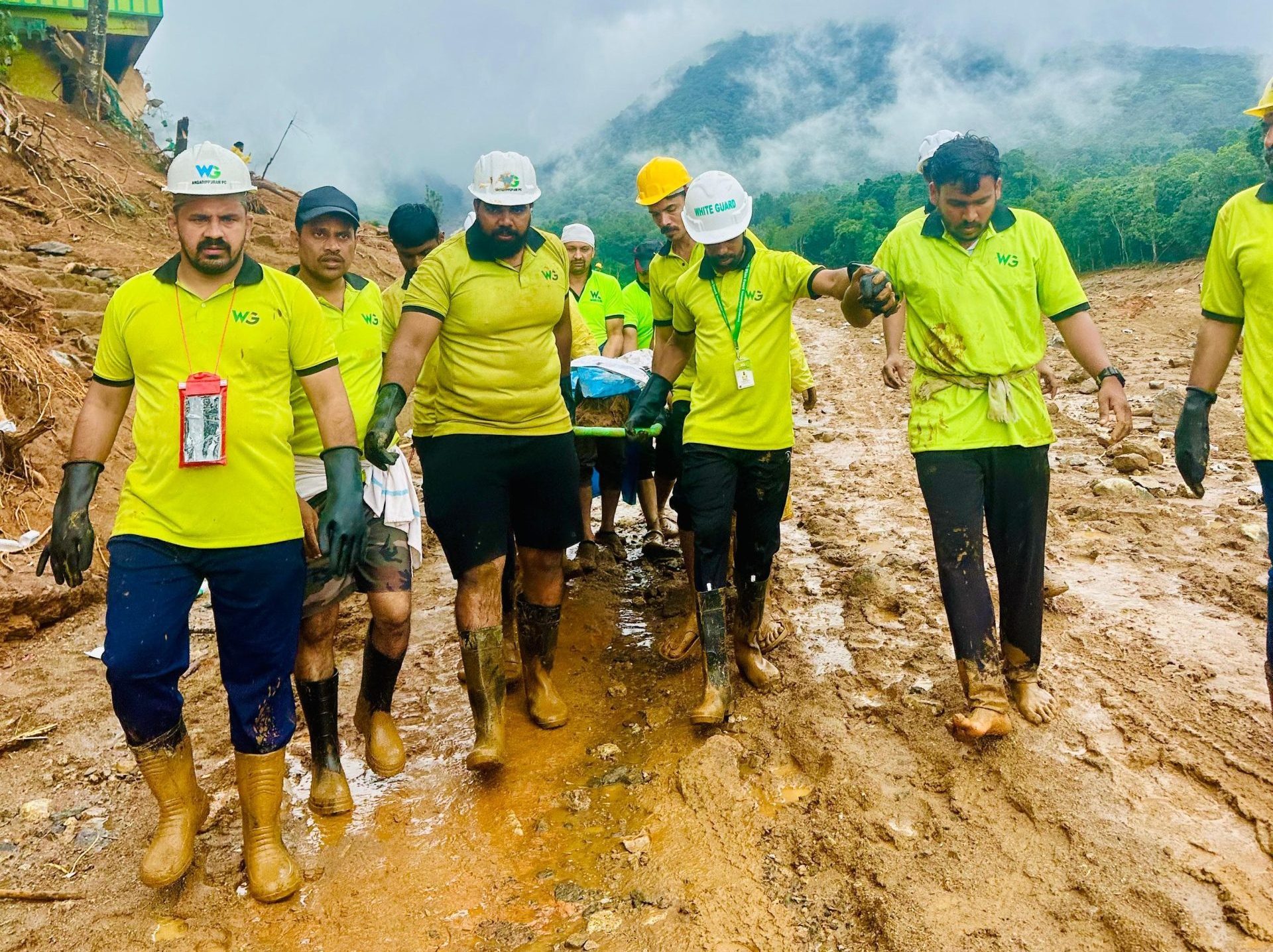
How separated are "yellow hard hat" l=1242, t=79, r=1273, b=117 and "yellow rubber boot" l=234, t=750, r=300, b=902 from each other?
3.63 metres

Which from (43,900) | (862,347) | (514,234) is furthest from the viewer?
(862,347)

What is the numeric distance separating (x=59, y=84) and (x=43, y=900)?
781 inches

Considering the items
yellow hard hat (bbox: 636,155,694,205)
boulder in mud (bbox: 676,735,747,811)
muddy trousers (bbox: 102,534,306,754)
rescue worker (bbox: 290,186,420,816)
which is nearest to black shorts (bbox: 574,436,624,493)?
yellow hard hat (bbox: 636,155,694,205)

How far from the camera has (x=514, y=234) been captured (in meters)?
3.51

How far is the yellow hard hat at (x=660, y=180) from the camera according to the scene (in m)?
4.84

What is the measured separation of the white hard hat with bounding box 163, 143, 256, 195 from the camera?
267 centimetres

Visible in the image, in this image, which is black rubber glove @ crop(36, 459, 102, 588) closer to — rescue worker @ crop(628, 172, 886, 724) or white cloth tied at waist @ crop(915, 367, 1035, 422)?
rescue worker @ crop(628, 172, 886, 724)

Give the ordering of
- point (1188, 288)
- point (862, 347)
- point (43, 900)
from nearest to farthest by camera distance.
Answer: point (43, 900)
point (862, 347)
point (1188, 288)

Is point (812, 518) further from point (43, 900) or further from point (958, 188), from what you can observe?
point (43, 900)

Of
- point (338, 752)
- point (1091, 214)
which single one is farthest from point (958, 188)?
point (1091, 214)

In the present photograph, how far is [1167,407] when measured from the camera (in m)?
7.77

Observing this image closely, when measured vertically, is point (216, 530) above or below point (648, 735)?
above

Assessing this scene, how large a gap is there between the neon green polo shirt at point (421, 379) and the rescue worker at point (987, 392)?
1669 millimetres

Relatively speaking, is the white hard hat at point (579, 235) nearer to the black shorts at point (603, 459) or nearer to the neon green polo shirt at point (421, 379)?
the black shorts at point (603, 459)
